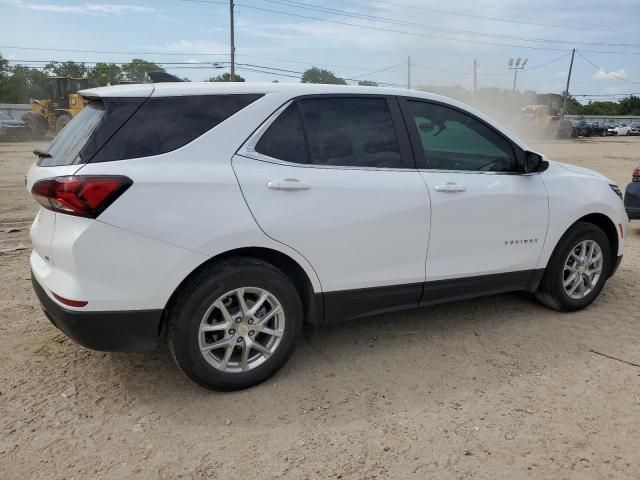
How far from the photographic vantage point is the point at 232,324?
3.06 metres

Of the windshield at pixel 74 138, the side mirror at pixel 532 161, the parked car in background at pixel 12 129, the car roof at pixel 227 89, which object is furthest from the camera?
the parked car in background at pixel 12 129

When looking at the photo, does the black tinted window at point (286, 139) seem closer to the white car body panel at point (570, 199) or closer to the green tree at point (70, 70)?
the white car body panel at point (570, 199)

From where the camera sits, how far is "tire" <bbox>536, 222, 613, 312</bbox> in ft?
14.2

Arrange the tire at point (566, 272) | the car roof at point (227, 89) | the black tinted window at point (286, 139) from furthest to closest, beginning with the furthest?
the tire at point (566, 272), the black tinted window at point (286, 139), the car roof at point (227, 89)

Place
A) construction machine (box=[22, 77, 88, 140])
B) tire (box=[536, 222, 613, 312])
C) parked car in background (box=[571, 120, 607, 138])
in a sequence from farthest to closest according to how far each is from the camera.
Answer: parked car in background (box=[571, 120, 607, 138]) → construction machine (box=[22, 77, 88, 140]) → tire (box=[536, 222, 613, 312])

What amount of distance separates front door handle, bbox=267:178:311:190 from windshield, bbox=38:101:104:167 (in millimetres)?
987

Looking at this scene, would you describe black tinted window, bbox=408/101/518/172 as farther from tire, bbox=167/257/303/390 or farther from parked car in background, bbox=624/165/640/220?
parked car in background, bbox=624/165/640/220

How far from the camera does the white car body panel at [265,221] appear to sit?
273cm

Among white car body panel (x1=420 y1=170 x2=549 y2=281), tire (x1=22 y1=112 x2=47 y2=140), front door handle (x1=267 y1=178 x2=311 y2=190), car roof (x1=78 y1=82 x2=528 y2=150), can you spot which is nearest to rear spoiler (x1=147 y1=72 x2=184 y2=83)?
car roof (x1=78 y1=82 x2=528 y2=150)

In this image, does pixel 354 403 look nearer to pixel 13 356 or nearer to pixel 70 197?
pixel 70 197

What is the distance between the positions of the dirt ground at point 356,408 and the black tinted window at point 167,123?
4.68 feet

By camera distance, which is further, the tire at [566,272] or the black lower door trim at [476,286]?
the tire at [566,272]

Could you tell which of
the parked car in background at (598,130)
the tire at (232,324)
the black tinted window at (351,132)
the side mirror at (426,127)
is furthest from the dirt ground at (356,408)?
the parked car in background at (598,130)

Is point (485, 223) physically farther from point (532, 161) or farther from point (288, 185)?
point (288, 185)
